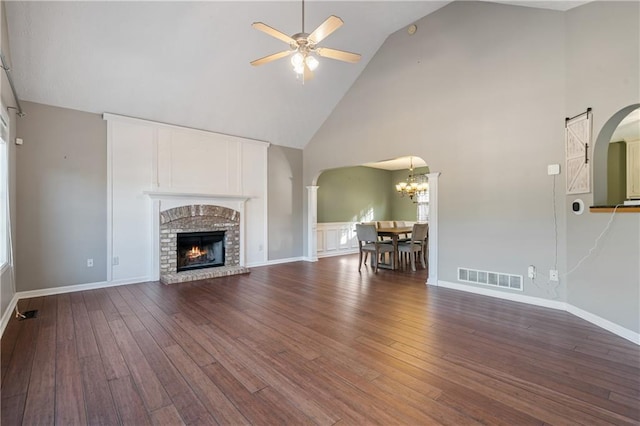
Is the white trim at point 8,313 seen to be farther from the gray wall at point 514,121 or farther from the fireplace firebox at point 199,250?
the gray wall at point 514,121

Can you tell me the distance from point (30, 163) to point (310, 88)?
4693mm

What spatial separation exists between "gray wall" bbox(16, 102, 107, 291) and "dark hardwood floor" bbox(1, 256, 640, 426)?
25.0 inches

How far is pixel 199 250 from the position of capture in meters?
6.14

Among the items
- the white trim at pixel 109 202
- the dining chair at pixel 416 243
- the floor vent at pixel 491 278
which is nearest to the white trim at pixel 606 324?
the floor vent at pixel 491 278

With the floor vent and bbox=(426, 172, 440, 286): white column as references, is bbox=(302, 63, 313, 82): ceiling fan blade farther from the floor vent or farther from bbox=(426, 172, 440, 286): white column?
the floor vent

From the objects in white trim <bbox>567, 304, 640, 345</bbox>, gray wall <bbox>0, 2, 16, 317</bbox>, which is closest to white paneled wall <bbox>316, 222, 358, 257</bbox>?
white trim <bbox>567, 304, 640, 345</bbox>

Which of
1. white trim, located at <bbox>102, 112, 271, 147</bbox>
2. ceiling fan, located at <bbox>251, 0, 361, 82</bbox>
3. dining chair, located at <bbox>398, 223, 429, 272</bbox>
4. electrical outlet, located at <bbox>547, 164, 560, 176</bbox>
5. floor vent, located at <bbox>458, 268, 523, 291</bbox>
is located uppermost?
ceiling fan, located at <bbox>251, 0, 361, 82</bbox>

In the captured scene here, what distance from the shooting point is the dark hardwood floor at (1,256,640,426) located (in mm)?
1834

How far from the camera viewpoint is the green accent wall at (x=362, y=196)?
905 centimetres

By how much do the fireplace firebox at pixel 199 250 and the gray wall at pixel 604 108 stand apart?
5.84 metres

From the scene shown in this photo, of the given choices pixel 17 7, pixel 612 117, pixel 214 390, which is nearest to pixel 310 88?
pixel 17 7

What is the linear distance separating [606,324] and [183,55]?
20.6 feet

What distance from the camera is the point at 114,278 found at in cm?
494

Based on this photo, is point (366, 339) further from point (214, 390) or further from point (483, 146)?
point (483, 146)
